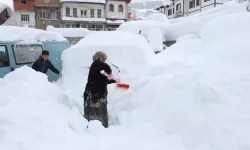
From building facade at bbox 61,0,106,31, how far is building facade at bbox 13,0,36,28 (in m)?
4.63

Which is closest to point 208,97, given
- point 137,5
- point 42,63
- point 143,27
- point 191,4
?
point 42,63

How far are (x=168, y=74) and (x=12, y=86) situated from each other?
9.99 ft

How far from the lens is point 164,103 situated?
181 inches

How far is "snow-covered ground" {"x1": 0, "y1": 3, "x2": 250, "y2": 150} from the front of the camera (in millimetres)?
3473

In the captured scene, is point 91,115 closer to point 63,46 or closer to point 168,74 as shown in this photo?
point 168,74

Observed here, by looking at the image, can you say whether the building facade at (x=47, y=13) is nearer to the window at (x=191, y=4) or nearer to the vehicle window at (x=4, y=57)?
the window at (x=191, y=4)

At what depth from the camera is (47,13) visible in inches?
1647

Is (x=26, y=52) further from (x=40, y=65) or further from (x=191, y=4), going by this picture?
(x=191, y=4)

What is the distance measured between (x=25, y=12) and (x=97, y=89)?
132 feet

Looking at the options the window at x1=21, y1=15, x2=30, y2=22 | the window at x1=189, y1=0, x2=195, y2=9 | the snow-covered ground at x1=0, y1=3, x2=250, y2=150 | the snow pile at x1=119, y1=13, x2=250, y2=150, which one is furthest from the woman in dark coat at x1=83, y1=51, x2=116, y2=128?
the window at x1=21, y1=15, x2=30, y2=22

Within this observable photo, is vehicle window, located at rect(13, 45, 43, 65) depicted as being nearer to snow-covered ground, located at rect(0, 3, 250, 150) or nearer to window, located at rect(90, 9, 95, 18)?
snow-covered ground, located at rect(0, 3, 250, 150)

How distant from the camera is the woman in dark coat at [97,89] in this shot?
4.94m

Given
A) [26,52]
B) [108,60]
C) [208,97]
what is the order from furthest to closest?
[26,52] → [108,60] → [208,97]

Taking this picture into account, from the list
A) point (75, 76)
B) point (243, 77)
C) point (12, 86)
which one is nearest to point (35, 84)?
point (12, 86)
